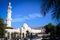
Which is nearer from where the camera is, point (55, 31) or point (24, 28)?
point (55, 31)

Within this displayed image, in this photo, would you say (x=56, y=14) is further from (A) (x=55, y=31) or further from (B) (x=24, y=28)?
(B) (x=24, y=28)

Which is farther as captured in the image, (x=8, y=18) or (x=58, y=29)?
(x=8, y=18)

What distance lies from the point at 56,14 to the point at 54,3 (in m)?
0.55

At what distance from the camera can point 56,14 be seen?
10375mm

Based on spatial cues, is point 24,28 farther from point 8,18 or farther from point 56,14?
point 56,14

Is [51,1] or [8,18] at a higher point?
[8,18]

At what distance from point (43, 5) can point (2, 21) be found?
41.7 metres

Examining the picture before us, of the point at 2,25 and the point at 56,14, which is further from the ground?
the point at 2,25

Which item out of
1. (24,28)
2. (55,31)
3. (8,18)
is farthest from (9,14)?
(55,31)

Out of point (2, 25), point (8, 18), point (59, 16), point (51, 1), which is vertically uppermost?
point (8, 18)

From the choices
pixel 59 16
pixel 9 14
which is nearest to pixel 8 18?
pixel 9 14

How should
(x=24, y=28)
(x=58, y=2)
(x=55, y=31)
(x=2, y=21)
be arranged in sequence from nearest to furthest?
1. (x=58, y=2)
2. (x=2, y=21)
3. (x=55, y=31)
4. (x=24, y=28)

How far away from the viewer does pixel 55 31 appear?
56.9 m

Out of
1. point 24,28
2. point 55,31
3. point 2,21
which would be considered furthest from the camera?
point 24,28
